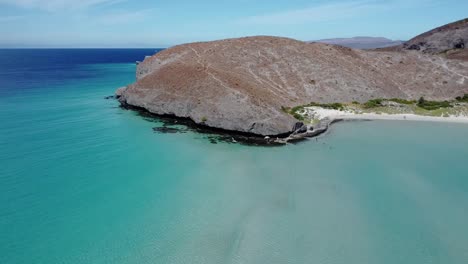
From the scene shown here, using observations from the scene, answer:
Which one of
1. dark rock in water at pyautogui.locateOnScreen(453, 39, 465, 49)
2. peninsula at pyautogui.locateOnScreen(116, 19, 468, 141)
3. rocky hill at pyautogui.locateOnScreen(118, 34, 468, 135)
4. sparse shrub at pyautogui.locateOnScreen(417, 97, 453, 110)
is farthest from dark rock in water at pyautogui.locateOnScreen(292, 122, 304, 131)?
dark rock in water at pyautogui.locateOnScreen(453, 39, 465, 49)

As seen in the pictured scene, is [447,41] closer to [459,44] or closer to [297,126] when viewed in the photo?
[459,44]

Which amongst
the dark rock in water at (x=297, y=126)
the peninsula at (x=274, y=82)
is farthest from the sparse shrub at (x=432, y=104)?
the dark rock in water at (x=297, y=126)

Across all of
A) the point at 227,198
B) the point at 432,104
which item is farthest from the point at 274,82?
the point at 227,198

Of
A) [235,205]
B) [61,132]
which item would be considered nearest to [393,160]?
[235,205]

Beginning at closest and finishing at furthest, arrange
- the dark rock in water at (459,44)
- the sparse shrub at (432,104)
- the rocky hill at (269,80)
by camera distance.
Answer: the rocky hill at (269,80) → the sparse shrub at (432,104) → the dark rock in water at (459,44)

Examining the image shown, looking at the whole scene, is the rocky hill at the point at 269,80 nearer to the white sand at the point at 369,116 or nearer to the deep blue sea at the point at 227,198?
the white sand at the point at 369,116

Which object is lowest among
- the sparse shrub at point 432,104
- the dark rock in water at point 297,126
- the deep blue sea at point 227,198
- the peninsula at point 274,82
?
the deep blue sea at point 227,198

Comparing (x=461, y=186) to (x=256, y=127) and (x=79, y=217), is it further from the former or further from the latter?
(x=79, y=217)
